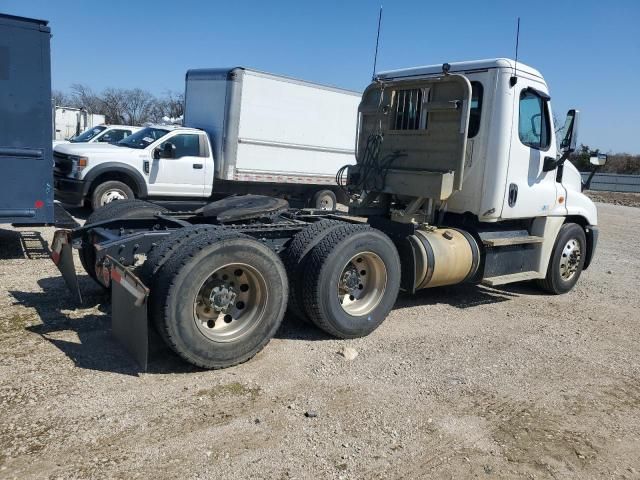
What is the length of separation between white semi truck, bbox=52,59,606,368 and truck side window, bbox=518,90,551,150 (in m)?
0.02

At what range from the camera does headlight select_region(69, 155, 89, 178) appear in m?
11.0

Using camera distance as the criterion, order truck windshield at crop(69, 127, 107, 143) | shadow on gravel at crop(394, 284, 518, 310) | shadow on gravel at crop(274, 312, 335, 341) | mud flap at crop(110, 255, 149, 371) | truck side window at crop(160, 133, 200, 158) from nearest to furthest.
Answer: mud flap at crop(110, 255, 149, 371) → shadow on gravel at crop(274, 312, 335, 341) → shadow on gravel at crop(394, 284, 518, 310) → truck side window at crop(160, 133, 200, 158) → truck windshield at crop(69, 127, 107, 143)

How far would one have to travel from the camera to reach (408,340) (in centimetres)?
557

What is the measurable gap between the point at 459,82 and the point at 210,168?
6966 millimetres

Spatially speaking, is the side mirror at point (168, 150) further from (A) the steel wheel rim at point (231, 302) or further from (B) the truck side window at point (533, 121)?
(A) the steel wheel rim at point (231, 302)

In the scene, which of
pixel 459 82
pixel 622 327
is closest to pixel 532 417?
pixel 622 327

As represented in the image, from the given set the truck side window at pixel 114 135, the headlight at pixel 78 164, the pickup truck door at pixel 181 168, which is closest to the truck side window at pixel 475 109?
the pickup truck door at pixel 181 168

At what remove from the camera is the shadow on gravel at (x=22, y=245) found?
314 inches

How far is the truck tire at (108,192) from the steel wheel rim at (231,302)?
722 cm

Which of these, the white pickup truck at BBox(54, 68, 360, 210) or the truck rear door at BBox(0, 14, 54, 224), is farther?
the white pickup truck at BBox(54, 68, 360, 210)

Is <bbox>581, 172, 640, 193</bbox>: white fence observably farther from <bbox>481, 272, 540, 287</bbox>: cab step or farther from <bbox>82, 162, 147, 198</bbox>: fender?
<bbox>481, 272, 540, 287</bbox>: cab step

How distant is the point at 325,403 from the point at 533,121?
467 centimetres

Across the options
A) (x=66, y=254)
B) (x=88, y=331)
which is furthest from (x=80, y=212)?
(x=88, y=331)

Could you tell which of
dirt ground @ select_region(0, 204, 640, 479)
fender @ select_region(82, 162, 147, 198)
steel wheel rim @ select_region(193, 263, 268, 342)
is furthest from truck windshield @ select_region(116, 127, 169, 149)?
steel wheel rim @ select_region(193, 263, 268, 342)
